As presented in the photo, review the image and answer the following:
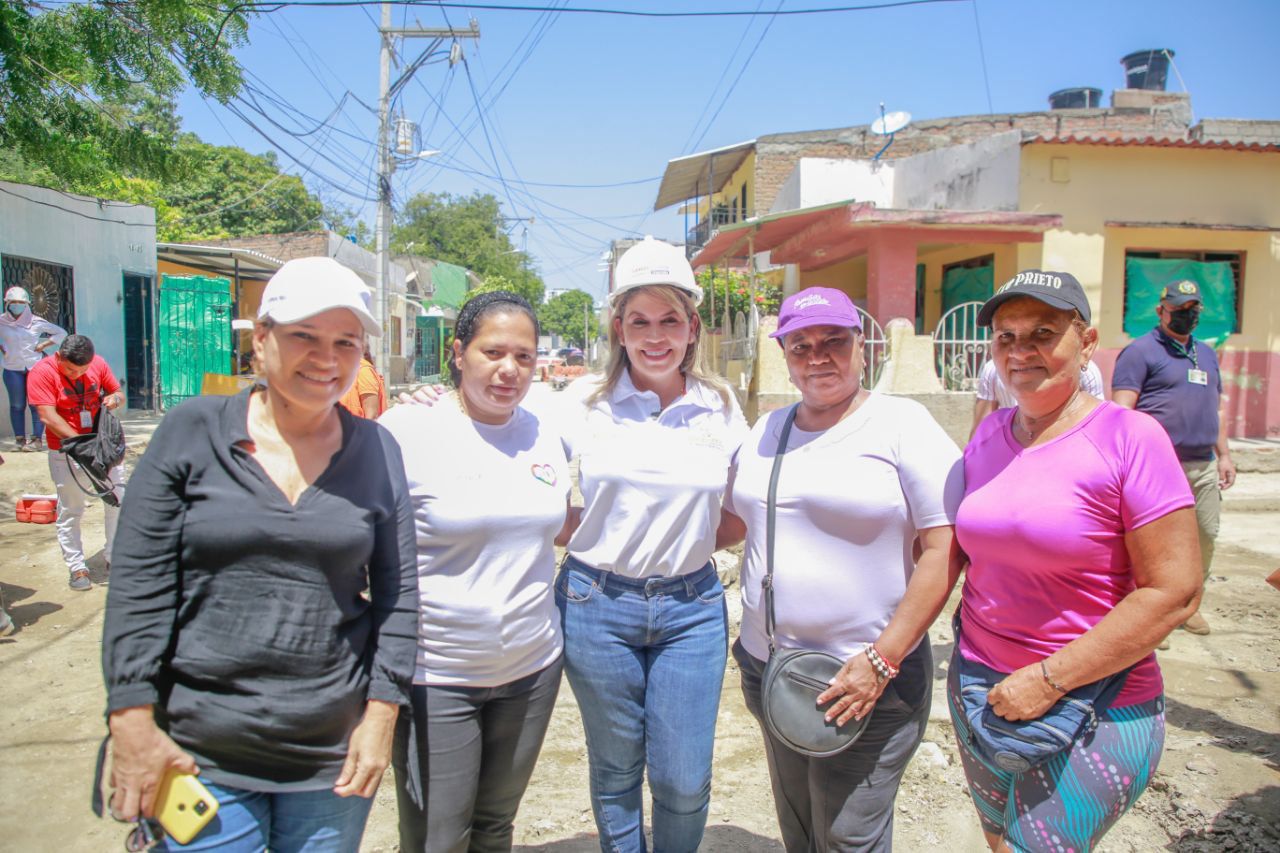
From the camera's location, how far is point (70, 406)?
19.5ft

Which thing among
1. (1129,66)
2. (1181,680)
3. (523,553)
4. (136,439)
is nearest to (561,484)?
(523,553)

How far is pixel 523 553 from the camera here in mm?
2244

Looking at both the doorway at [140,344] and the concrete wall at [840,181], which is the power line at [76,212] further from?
the concrete wall at [840,181]

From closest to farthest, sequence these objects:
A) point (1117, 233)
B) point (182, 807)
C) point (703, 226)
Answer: point (182, 807) → point (1117, 233) → point (703, 226)

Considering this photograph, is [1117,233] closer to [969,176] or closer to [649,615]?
[969,176]

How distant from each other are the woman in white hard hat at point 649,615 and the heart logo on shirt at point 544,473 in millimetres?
112

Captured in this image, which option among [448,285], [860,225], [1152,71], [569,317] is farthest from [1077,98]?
[569,317]

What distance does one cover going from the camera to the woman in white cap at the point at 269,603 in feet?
5.50

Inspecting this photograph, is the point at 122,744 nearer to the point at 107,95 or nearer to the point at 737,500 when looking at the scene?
the point at 737,500

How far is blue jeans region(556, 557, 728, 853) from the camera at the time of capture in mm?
2383

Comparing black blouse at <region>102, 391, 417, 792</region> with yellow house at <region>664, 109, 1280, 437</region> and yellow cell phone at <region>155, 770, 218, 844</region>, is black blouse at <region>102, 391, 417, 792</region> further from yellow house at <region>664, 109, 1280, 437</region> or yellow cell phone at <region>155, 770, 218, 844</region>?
yellow house at <region>664, 109, 1280, 437</region>

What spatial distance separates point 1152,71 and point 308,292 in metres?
26.4

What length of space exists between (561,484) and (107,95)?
9372 millimetres

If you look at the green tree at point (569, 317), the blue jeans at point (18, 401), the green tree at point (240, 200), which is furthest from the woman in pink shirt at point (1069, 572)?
the green tree at point (569, 317)
